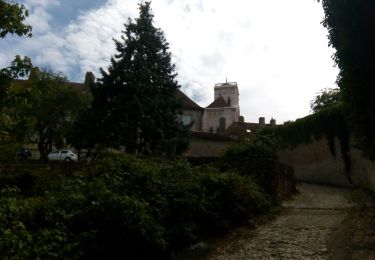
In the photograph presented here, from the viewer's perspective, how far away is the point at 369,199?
9.80m

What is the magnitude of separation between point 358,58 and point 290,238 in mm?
4161

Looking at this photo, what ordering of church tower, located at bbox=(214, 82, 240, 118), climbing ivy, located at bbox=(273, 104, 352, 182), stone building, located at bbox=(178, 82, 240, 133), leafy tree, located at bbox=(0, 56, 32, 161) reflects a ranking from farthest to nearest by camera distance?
church tower, located at bbox=(214, 82, 240, 118)
stone building, located at bbox=(178, 82, 240, 133)
climbing ivy, located at bbox=(273, 104, 352, 182)
leafy tree, located at bbox=(0, 56, 32, 161)

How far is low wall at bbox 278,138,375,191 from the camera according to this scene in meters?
25.0

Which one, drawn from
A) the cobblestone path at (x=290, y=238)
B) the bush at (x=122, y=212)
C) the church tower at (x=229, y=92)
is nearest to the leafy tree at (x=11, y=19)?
the bush at (x=122, y=212)

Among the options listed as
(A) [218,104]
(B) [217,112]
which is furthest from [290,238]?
(A) [218,104]

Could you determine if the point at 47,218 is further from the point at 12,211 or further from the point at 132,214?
the point at 132,214

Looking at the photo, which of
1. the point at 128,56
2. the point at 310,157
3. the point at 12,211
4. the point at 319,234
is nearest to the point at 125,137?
the point at 128,56

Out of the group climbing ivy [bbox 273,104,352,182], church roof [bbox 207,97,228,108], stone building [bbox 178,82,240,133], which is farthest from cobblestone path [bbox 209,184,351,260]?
church roof [bbox 207,97,228,108]

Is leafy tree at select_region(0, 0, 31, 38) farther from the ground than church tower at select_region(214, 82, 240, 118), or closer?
closer

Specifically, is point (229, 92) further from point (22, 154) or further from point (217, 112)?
point (22, 154)

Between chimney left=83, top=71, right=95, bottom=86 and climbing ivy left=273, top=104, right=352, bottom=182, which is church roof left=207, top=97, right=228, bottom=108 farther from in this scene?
climbing ivy left=273, top=104, right=352, bottom=182

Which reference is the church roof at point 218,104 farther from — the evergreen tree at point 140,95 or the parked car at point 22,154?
the parked car at point 22,154

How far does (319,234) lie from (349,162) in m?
15.9

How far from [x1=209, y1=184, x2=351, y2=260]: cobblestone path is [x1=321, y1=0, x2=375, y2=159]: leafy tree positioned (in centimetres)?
227
